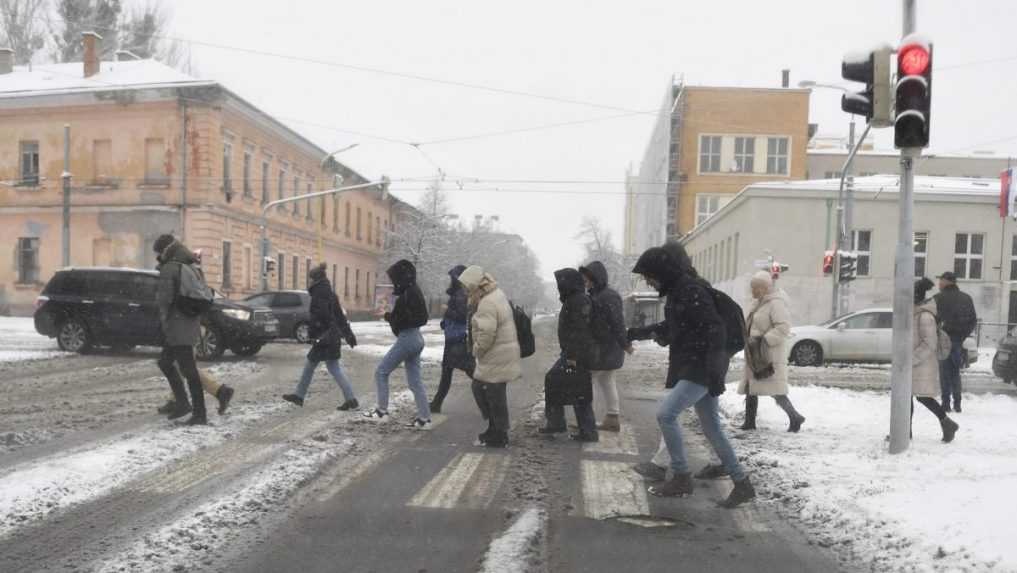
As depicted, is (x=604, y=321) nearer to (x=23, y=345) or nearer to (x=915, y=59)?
(x=915, y=59)

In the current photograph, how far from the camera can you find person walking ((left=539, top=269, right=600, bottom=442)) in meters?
8.05

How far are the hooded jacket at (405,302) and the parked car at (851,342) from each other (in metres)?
14.3

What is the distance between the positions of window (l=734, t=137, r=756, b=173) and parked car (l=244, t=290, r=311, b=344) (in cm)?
3829

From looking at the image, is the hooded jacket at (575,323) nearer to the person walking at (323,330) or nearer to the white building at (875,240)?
the person walking at (323,330)

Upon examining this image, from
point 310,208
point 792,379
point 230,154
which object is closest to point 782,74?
point 310,208

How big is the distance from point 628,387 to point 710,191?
43.8m

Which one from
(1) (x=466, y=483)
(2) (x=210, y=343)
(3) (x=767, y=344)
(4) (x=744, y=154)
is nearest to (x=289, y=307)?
(2) (x=210, y=343)

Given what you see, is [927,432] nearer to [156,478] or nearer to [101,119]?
[156,478]

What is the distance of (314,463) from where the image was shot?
21.7 ft

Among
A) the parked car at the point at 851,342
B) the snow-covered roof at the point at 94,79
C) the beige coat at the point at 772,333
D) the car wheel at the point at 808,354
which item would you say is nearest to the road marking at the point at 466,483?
the beige coat at the point at 772,333

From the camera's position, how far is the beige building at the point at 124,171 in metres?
34.9

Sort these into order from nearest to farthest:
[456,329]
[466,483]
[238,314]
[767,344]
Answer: [466,483]
[767,344]
[456,329]
[238,314]

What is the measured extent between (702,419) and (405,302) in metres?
3.71

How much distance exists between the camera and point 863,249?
110ft
